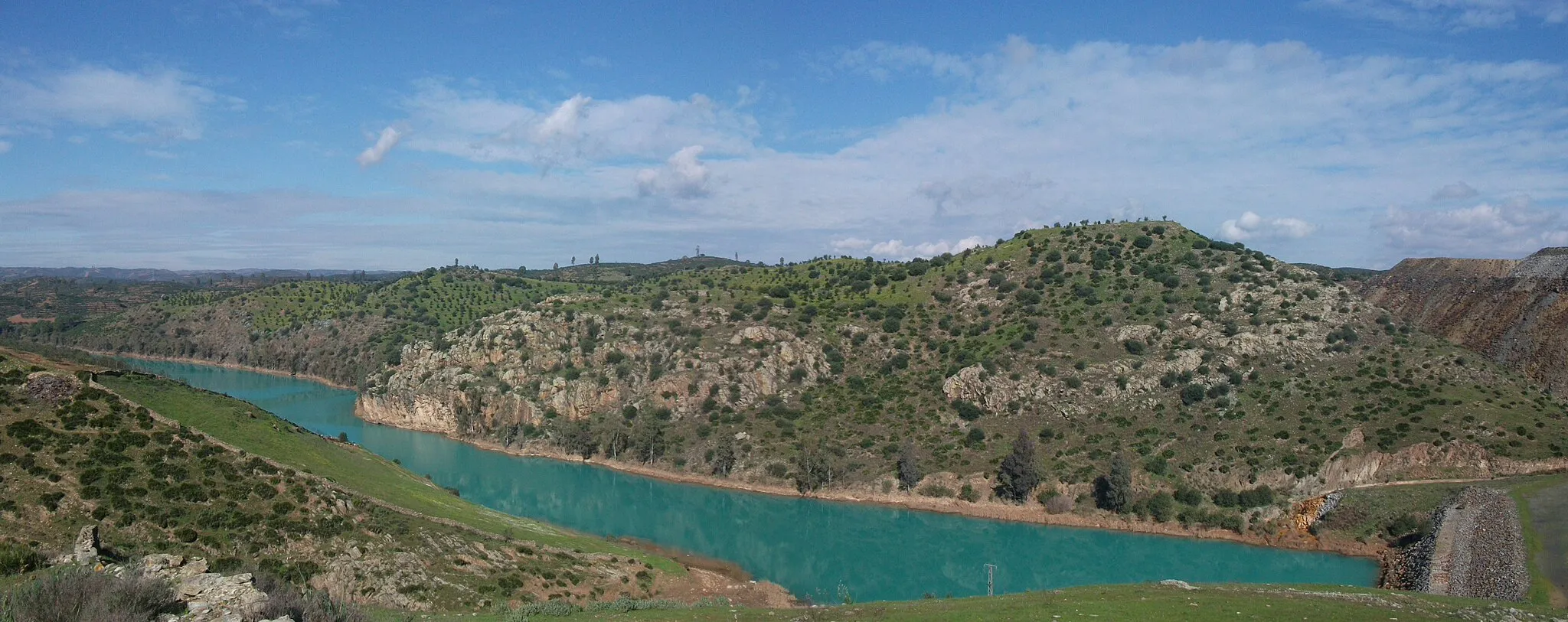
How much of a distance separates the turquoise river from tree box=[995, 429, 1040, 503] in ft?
7.85

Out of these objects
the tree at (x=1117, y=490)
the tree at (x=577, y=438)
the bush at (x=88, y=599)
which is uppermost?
the bush at (x=88, y=599)

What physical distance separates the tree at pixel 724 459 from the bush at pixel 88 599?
1981 inches

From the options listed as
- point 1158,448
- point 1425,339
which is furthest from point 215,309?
point 1425,339

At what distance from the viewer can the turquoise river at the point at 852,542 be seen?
41.5m

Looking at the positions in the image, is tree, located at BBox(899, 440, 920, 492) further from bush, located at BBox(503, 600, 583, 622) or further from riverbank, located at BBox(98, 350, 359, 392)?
riverbank, located at BBox(98, 350, 359, 392)

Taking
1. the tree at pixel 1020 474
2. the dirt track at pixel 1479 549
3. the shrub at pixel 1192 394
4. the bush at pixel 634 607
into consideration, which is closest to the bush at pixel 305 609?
the bush at pixel 634 607

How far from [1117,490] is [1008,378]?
15.4m

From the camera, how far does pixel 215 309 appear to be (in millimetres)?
134250

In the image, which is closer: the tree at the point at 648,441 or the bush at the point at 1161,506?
the bush at the point at 1161,506

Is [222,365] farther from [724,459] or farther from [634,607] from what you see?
[634,607]

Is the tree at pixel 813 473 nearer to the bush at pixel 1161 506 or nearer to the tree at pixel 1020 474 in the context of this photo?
the tree at pixel 1020 474

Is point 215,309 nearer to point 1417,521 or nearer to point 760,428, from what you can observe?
point 760,428

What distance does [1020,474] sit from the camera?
173 feet

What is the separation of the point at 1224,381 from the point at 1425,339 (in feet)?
52.4
